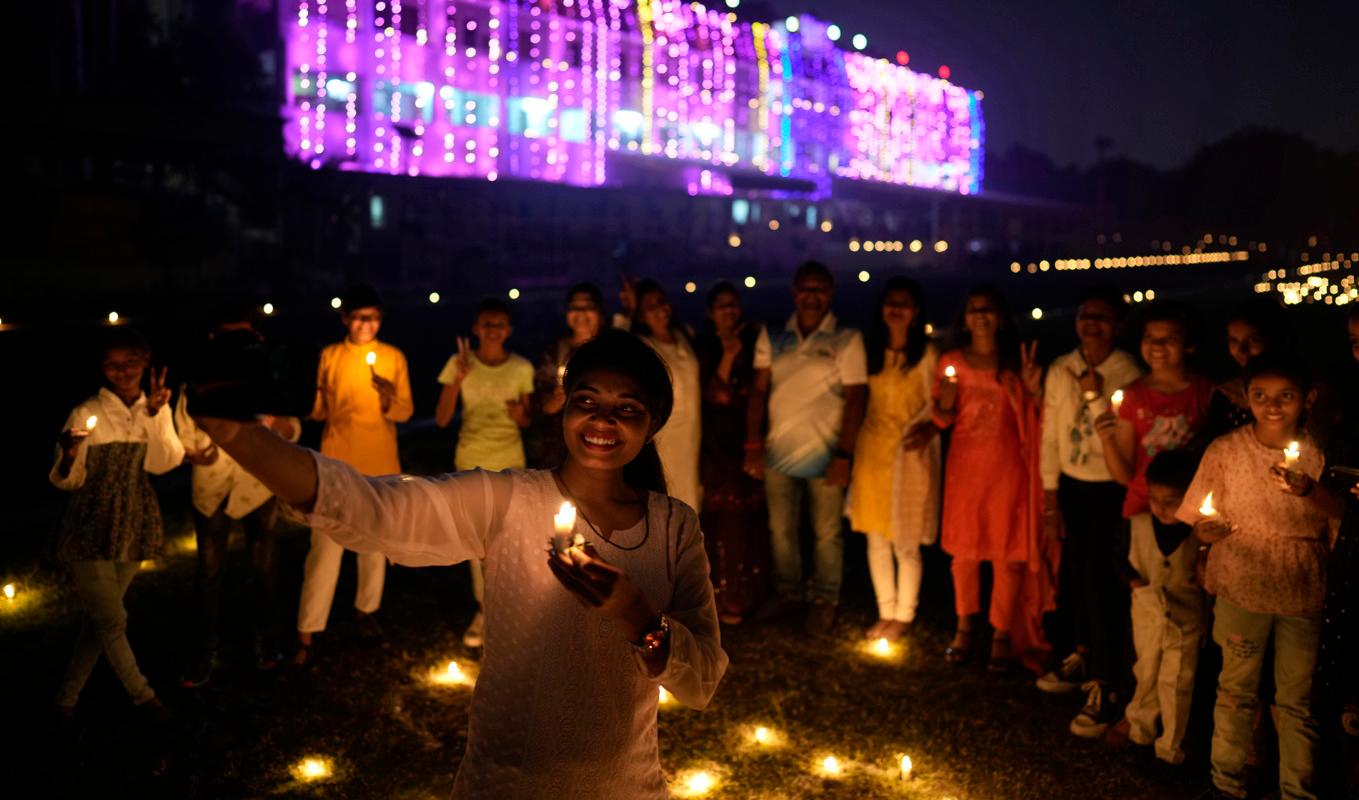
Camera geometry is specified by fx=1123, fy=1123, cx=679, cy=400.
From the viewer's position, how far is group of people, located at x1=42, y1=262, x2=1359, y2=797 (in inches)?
92.6

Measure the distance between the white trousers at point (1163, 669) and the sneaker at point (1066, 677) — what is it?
1.79ft

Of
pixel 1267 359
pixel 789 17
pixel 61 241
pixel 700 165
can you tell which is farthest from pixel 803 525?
pixel 789 17

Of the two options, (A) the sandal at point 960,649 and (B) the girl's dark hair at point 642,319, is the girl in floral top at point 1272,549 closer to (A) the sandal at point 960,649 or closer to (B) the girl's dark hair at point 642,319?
(A) the sandal at point 960,649

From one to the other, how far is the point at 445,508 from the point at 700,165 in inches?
1466

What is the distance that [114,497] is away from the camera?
4.70 m

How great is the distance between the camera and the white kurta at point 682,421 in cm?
608

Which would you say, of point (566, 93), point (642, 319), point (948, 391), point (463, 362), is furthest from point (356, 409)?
A: point (566, 93)

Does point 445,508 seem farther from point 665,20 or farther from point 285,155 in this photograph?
point 665,20

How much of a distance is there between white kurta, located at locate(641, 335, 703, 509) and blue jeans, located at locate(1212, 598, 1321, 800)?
9.05 feet

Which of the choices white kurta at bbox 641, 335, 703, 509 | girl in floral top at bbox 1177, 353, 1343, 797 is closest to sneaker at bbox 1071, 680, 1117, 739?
girl in floral top at bbox 1177, 353, 1343, 797

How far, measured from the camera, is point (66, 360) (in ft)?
46.5

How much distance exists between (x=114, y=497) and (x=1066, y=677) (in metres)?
4.44

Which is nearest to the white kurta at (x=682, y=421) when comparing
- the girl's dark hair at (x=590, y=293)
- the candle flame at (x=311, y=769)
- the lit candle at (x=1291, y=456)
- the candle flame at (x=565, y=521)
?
the girl's dark hair at (x=590, y=293)

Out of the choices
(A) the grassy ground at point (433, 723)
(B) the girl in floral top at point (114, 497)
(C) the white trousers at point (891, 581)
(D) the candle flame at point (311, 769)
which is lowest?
(D) the candle flame at point (311, 769)
